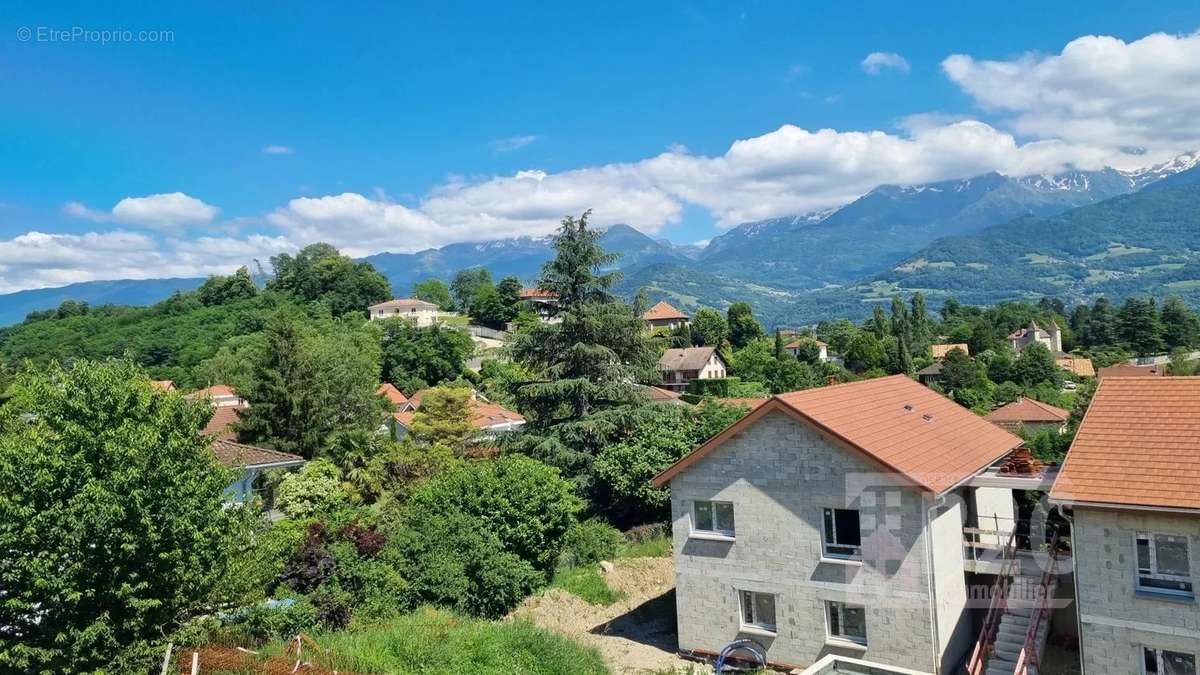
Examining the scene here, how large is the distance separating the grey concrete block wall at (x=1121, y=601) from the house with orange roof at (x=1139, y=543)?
0.02 meters

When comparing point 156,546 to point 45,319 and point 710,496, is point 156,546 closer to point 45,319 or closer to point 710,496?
point 710,496

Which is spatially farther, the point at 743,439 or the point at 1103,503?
the point at 743,439

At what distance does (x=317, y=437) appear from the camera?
4209cm

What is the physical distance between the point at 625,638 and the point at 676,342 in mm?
90860

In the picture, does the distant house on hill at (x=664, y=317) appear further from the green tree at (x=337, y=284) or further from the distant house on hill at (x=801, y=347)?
the green tree at (x=337, y=284)

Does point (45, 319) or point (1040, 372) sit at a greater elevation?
point (45, 319)

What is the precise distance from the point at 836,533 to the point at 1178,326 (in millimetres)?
125370

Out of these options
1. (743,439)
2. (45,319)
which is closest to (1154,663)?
(743,439)

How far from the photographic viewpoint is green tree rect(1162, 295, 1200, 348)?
113 metres

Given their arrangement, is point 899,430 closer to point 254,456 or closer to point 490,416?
point 254,456

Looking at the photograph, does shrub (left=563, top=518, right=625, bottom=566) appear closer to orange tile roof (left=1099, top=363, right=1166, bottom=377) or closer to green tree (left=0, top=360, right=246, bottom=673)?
green tree (left=0, top=360, right=246, bottom=673)

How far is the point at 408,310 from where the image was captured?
139 meters

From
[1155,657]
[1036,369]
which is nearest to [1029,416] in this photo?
[1036,369]

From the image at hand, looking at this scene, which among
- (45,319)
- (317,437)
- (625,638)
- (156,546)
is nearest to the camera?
(156,546)
